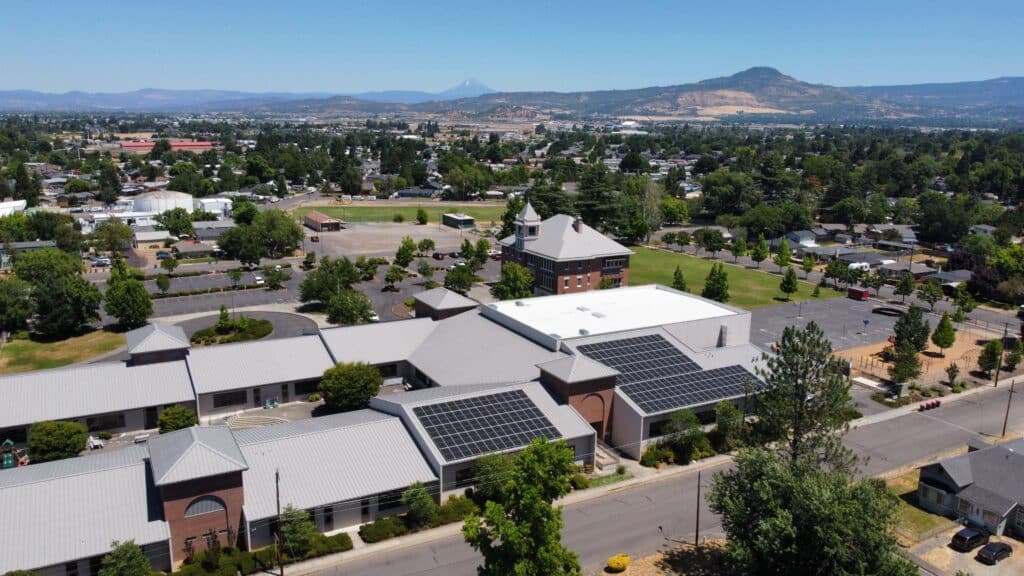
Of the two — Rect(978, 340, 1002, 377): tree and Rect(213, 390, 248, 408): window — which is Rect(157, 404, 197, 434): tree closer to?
Rect(213, 390, 248, 408): window

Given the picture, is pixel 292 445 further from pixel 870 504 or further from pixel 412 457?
pixel 870 504

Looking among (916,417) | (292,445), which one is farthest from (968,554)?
(292,445)

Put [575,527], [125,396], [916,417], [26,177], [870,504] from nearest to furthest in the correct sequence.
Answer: [870,504] → [575,527] → [125,396] → [916,417] → [26,177]

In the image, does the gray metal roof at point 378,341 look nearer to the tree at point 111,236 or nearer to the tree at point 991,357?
the tree at point 991,357

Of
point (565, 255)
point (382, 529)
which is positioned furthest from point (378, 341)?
point (565, 255)

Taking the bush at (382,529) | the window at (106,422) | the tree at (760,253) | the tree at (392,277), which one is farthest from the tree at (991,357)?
the window at (106,422)

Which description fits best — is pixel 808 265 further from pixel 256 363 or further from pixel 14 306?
pixel 14 306
